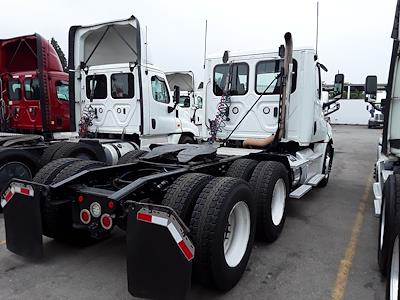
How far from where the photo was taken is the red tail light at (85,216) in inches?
130

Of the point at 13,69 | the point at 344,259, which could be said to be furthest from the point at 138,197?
the point at 13,69

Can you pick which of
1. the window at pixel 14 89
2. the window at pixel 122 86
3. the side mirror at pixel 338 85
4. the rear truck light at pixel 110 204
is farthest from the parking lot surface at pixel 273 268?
the window at pixel 14 89

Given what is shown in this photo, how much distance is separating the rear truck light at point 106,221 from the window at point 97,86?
5.90 m

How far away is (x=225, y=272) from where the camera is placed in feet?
10.2

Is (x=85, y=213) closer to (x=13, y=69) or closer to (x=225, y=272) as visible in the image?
(x=225, y=272)

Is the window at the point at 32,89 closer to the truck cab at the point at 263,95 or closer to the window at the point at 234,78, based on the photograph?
the truck cab at the point at 263,95

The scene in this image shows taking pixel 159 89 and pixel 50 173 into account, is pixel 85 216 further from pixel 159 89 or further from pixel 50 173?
pixel 159 89

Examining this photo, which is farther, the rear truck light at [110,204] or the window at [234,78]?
the window at [234,78]

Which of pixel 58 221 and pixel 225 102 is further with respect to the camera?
pixel 225 102

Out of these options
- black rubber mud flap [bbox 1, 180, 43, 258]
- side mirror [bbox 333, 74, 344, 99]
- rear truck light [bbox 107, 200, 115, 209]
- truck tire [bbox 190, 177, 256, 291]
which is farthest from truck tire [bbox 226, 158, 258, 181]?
side mirror [bbox 333, 74, 344, 99]

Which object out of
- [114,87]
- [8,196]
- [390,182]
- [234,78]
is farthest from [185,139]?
[390,182]

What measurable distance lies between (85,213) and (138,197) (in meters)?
0.51

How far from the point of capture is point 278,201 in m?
4.88

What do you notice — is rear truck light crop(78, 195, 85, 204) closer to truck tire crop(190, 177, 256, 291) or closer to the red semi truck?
truck tire crop(190, 177, 256, 291)
